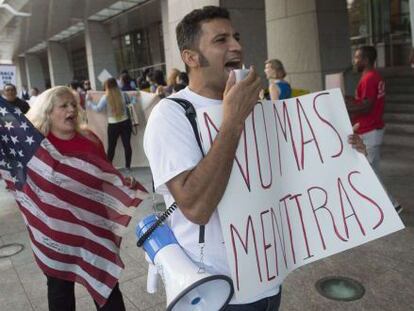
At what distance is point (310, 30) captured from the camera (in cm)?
884

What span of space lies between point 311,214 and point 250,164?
0.36m

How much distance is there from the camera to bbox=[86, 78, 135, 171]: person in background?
808cm

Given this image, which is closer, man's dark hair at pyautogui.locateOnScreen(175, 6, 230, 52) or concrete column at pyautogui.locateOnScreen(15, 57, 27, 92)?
man's dark hair at pyautogui.locateOnScreen(175, 6, 230, 52)

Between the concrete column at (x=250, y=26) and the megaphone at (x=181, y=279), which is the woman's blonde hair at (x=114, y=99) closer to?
the concrete column at (x=250, y=26)

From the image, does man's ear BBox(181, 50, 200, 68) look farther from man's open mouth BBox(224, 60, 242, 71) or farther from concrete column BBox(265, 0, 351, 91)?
concrete column BBox(265, 0, 351, 91)

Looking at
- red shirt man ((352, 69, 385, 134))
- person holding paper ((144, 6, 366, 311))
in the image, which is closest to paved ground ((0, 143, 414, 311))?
red shirt man ((352, 69, 385, 134))

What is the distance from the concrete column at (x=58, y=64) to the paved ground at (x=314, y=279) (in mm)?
26408

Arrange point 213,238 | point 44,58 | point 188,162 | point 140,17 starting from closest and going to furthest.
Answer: point 188,162 < point 213,238 < point 140,17 < point 44,58

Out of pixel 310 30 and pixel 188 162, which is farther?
pixel 310 30

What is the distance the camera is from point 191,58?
1482 mm

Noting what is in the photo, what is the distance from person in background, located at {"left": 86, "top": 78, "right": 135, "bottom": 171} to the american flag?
523 centimetres

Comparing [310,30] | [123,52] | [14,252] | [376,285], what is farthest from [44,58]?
[376,285]

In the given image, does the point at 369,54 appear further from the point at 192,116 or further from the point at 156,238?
the point at 156,238

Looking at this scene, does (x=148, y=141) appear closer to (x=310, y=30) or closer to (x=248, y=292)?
(x=248, y=292)
